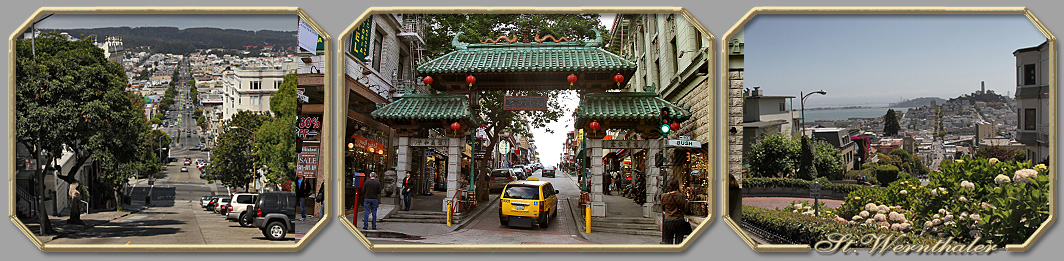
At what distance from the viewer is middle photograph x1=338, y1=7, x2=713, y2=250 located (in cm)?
1052

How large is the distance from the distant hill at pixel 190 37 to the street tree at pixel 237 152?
3.62ft

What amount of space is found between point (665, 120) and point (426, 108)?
422 centimetres

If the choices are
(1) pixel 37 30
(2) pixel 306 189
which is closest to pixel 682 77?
(2) pixel 306 189

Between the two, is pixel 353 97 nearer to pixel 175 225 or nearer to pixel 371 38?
pixel 371 38

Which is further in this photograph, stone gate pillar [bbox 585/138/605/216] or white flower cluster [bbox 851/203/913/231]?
stone gate pillar [bbox 585/138/605/216]

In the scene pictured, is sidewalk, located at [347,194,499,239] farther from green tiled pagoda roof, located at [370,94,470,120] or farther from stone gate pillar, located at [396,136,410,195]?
green tiled pagoda roof, located at [370,94,470,120]

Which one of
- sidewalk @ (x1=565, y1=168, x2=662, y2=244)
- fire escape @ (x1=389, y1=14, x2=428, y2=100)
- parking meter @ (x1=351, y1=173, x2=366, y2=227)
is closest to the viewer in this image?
sidewalk @ (x1=565, y1=168, x2=662, y2=244)

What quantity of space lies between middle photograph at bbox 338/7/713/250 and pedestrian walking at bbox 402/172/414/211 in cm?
4

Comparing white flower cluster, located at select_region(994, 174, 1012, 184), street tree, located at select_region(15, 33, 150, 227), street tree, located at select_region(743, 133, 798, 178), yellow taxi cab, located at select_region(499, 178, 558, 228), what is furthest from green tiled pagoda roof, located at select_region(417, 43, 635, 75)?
white flower cluster, located at select_region(994, 174, 1012, 184)

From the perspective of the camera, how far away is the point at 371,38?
11164mm

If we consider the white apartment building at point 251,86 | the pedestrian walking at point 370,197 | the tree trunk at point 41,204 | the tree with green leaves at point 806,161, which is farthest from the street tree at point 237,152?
the tree with green leaves at point 806,161

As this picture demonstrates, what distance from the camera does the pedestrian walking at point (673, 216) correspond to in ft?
32.4

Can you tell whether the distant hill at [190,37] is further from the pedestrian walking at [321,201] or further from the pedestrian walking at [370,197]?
the pedestrian walking at [370,197]

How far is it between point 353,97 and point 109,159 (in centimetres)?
380
